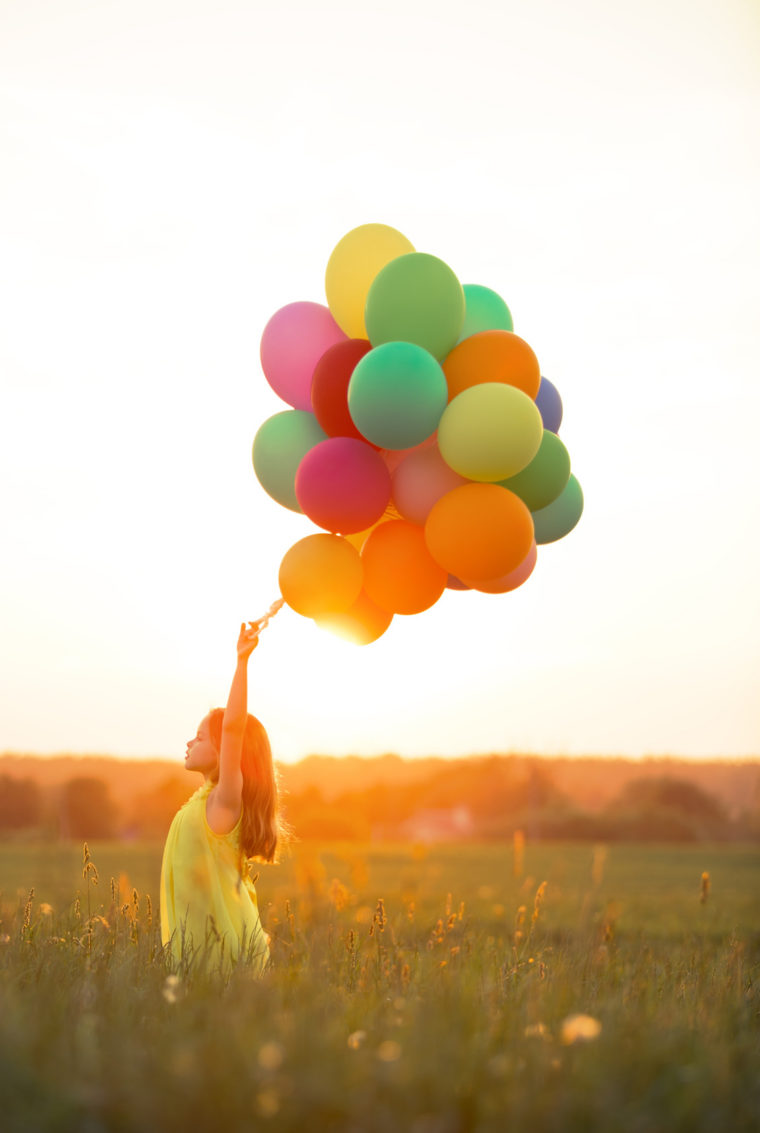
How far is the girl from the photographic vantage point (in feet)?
12.7

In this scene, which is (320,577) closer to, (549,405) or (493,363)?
(493,363)

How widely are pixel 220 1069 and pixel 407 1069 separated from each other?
422mm

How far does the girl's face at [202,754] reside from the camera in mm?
4168

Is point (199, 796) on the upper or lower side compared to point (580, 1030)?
upper

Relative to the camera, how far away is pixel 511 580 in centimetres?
433

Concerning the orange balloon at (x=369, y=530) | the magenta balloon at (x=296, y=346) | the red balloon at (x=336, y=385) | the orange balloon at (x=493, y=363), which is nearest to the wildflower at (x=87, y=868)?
the orange balloon at (x=369, y=530)

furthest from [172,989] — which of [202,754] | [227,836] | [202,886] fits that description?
[202,754]

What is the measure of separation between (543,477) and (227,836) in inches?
83.2

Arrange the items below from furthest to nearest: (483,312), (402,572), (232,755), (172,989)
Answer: (483,312)
(402,572)
(232,755)
(172,989)

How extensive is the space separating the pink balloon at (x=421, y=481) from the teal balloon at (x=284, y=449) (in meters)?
0.54

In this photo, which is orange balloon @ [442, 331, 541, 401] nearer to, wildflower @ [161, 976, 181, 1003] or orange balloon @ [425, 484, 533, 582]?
orange balloon @ [425, 484, 533, 582]

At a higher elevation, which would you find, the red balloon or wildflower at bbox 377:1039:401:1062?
the red balloon

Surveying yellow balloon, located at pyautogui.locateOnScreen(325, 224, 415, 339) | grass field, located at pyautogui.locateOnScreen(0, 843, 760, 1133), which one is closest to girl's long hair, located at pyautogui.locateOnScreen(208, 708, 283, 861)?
grass field, located at pyautogui.locateOnScreen(0, 843, 760, 1133)

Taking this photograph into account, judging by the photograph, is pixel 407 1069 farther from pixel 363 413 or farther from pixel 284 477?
pixel 284 477
